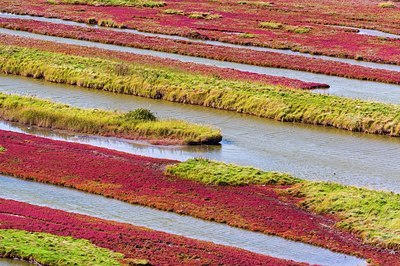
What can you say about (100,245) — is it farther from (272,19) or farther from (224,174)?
(272,19)

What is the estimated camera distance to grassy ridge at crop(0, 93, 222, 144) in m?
53.2

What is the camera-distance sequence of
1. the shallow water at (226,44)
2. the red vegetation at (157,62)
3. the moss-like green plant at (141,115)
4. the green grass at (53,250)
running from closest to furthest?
the green grass at (53,250)
the moss-like green plant at (141,115)
the red vegetation at (157,62)
the shallow water at (226,44)

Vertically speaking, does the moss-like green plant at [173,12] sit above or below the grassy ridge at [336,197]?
above

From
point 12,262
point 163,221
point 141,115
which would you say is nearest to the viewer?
point 12,262

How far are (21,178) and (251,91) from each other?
23628 mm

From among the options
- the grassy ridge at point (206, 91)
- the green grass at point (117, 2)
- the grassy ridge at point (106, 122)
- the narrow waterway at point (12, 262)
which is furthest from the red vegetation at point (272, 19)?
the narrow waterway at point (12, 262)

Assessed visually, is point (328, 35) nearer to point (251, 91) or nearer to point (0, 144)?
point (251, 91)

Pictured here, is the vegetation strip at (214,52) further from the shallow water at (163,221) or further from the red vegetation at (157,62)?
the shallow water at (163,221)

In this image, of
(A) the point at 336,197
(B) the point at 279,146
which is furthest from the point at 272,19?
(A) the point at 336,197

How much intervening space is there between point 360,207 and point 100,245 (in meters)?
12.3

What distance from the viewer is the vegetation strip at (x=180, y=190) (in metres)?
37.7

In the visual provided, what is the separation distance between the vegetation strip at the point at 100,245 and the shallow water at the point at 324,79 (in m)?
32.4

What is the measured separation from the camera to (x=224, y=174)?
146ft

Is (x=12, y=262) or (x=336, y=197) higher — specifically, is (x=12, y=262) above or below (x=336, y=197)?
below
